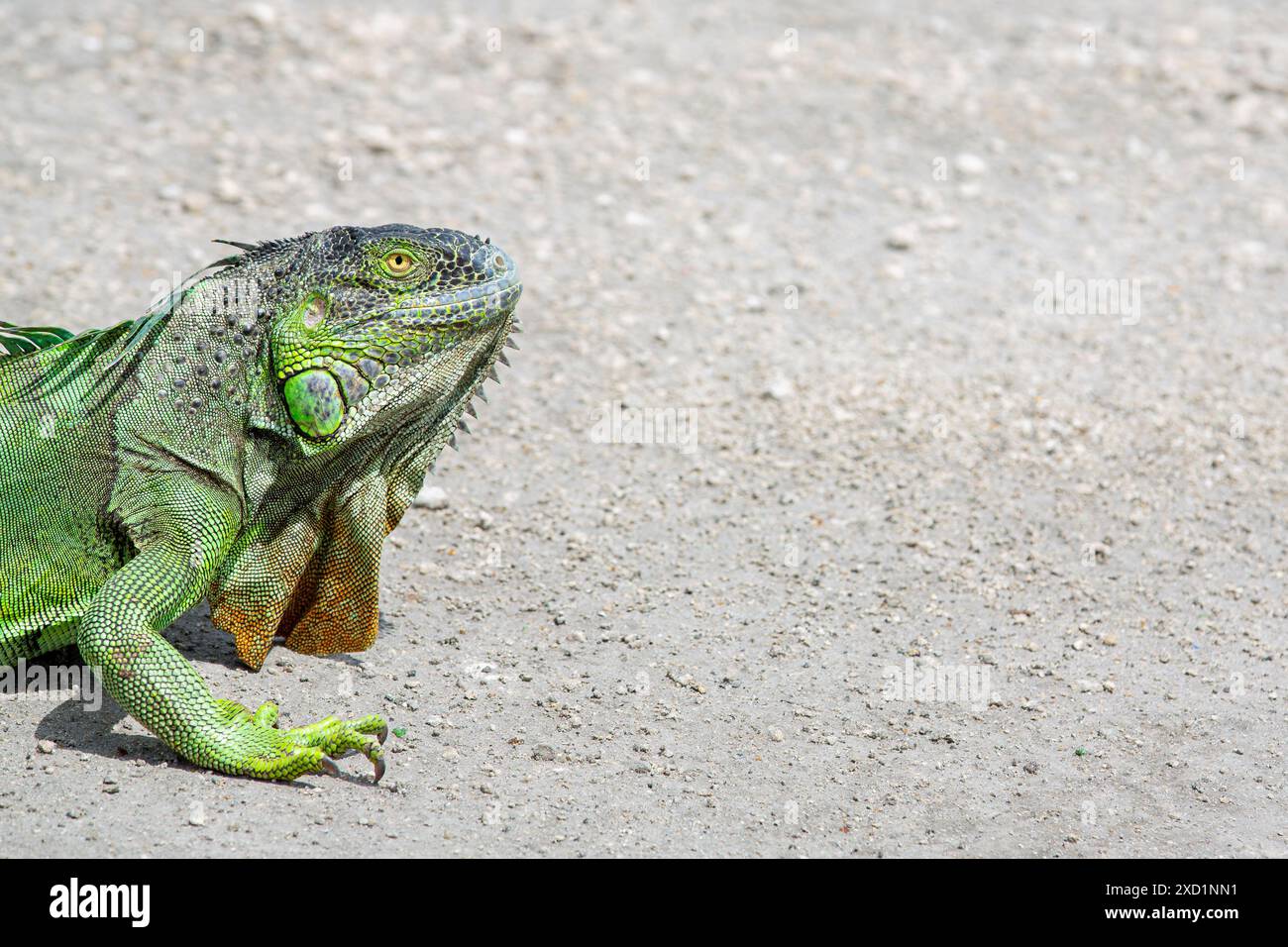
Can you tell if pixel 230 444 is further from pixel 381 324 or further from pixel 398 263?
pixel 398 263

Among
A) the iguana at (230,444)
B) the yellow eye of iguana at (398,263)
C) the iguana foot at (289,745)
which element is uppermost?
the yellow eye of iguana at (398,263)

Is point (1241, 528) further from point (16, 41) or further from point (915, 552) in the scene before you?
point (16, 41)

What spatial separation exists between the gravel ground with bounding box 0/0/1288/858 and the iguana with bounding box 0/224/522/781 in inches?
14.8

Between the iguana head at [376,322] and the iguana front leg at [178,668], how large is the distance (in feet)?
2.07

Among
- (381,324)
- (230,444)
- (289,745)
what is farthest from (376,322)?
(289,745)

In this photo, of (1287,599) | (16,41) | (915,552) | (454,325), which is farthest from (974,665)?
(16,41)

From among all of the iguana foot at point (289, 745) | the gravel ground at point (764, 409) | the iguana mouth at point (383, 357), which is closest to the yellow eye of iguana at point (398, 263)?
the iguana mouth at point (383, 357)

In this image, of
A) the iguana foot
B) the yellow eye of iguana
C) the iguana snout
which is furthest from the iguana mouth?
the iguana foot

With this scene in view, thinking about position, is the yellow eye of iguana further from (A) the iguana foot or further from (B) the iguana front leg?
(A) the iguana foot

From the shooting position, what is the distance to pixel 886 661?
6.99m

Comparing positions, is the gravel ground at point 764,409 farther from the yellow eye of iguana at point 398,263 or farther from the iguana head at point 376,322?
the yellow eye of iguana at point 398,263

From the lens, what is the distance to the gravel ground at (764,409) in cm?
589

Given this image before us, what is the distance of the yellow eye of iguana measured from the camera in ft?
19.0

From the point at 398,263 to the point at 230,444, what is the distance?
1.00m
